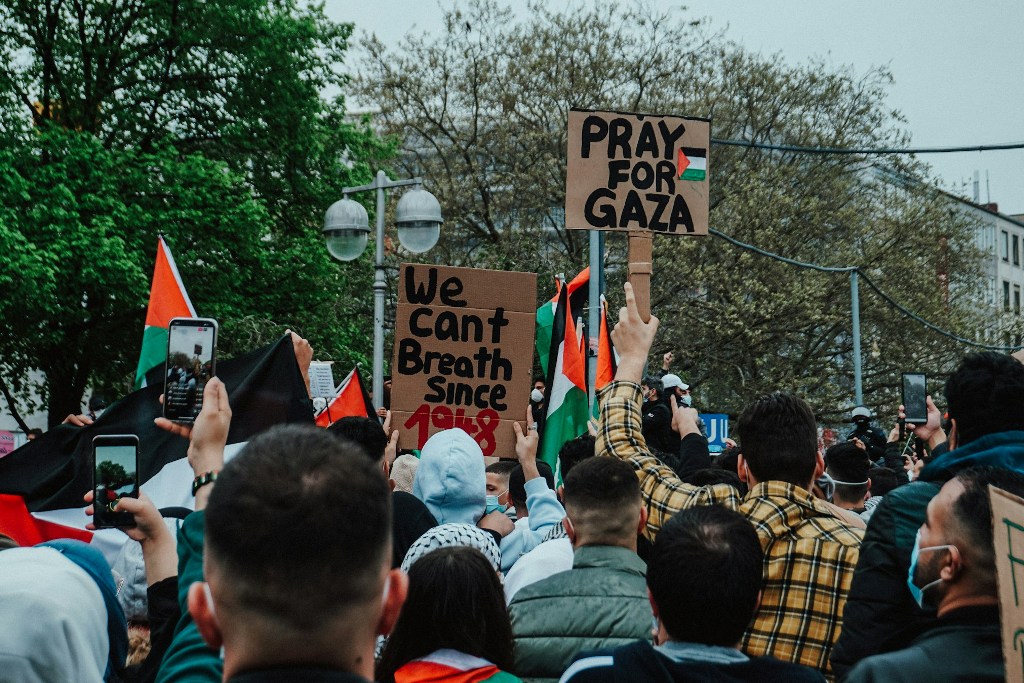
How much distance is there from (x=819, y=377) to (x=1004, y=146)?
43.1 ft

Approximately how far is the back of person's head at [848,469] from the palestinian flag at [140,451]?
295 centimetres

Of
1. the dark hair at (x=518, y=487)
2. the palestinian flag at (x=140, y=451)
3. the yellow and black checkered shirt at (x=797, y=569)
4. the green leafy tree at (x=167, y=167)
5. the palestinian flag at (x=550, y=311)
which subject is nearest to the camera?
the yellow and black checkered shirt at (x=797, y=569)

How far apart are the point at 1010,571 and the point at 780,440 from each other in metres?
1.19

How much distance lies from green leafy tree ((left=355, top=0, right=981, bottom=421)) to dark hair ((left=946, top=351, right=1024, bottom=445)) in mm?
22810

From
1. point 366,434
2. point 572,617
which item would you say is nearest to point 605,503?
point 572,617

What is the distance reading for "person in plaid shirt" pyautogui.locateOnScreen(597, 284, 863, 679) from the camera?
322 cm

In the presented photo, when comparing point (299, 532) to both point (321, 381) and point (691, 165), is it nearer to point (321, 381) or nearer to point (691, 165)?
point (691, 165)

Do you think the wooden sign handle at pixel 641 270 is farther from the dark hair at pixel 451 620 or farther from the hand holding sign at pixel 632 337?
the dark hair at pixel 451 620

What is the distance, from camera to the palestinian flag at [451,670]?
9.27 ft

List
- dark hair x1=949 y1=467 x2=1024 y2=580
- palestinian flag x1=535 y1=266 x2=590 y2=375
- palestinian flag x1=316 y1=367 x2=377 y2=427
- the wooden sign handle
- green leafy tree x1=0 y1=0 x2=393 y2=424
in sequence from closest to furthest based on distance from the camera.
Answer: dark hair x1=949 y1=467 x2=1024 y2=580 → the wooden sign handle → palestinian flag x1=316 y1=367 x2=377 y2=427 → palestinian flag x1=535 y1=266 x2=590 y2=375 → green leafy tree x1=0 y1=0 x2=393 y2=424

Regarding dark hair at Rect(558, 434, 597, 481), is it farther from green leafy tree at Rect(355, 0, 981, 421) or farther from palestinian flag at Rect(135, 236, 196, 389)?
green leafy tree at Rect(355, 0, 981, 421)

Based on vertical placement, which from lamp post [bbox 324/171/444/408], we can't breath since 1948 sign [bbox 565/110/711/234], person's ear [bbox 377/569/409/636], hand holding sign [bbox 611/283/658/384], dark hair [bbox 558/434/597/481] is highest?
lamp post [bbox 324/171/444/408]

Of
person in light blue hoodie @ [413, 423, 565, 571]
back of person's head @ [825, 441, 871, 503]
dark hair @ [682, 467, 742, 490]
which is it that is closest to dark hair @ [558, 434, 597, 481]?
person in light blue hoodie @ [413, 423, 565, 571]

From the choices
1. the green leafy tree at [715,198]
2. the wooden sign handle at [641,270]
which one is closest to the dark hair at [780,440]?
the wooden sign handle at [641,270]
